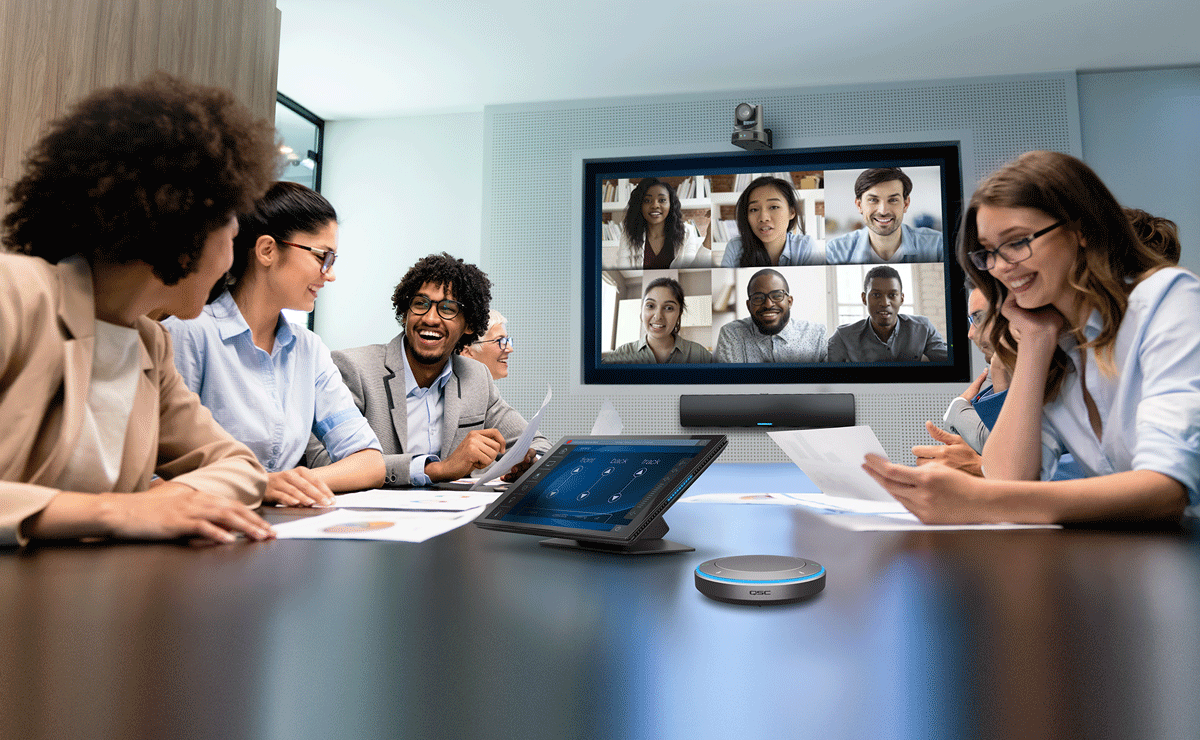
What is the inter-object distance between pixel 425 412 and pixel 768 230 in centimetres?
296

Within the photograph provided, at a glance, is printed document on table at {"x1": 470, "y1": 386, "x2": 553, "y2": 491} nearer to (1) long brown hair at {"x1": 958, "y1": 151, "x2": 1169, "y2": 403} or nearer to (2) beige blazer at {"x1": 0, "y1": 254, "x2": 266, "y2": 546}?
(2) beige blazer at {"x1": 0, "y1": 254, "x2": 266, "y2": 546}

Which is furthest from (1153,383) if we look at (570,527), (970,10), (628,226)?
(628,226)

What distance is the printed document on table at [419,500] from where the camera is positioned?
1.24 meters

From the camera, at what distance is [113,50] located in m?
2.20

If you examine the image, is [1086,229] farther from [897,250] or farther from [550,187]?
[550,187]

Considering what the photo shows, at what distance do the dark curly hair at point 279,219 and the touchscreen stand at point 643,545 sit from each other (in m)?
1.57

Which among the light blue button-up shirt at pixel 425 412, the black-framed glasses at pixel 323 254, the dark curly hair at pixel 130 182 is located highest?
the black-framed glasses at pixel 323 254

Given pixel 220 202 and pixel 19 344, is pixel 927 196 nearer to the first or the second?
pixel 220 202

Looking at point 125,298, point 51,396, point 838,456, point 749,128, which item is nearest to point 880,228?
point 749,128

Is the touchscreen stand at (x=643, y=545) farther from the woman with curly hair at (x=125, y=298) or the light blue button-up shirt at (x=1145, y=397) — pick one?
the light blue button-up shirt at (x=1145, y=397)

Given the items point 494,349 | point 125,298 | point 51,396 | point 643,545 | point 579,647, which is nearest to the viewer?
point 579,647

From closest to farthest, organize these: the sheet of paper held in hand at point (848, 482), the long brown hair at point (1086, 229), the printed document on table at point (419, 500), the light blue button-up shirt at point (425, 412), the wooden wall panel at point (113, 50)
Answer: the sheet of paper held in hand at point (848, 482) → the printed document on table at point (419, 500) → the long brown hair at point (1086, 229) → the wooden wall panel at point (113, 50) → the light blue button-up shirt at point (425, 412)

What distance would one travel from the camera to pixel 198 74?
2.50m

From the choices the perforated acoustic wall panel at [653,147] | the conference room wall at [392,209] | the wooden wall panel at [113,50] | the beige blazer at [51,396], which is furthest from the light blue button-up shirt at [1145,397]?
the conference room wall at [392,209]
